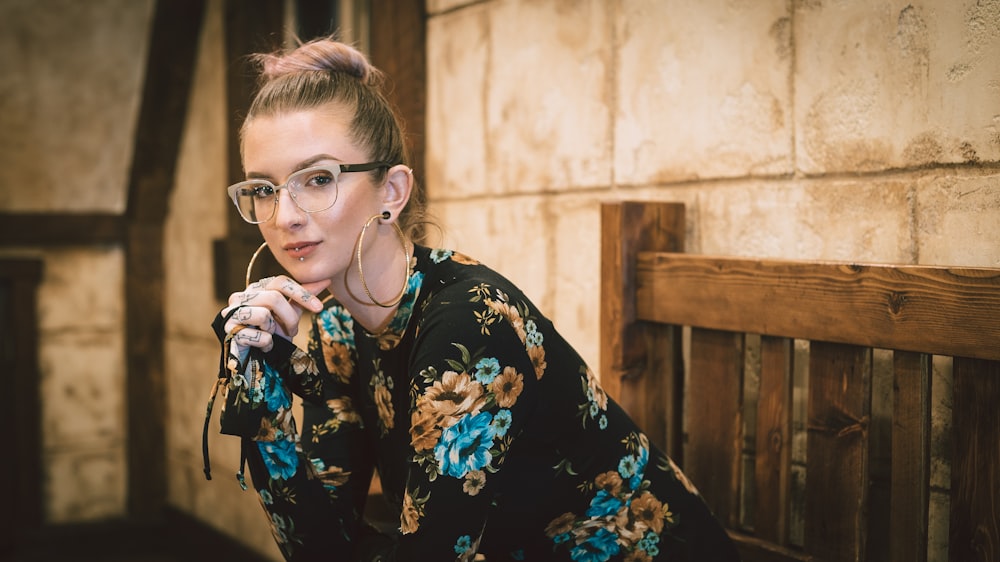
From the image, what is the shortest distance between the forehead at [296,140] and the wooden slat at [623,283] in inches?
22.0

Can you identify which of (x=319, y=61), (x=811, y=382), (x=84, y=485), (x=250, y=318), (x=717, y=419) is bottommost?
(x=84, y=485)

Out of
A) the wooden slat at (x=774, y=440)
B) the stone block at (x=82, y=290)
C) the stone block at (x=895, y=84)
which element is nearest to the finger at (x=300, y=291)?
the wooden slat at (x=774, y=440)

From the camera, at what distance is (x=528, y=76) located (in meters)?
2.29

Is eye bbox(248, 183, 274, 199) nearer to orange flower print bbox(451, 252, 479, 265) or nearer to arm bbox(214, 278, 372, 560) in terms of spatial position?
arm bbox(214, 278, 372, 560)

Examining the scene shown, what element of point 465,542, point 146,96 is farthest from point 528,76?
point 146,96

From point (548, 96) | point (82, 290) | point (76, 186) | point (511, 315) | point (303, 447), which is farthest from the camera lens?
point (82, 290)

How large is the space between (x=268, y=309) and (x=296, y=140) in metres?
0.28

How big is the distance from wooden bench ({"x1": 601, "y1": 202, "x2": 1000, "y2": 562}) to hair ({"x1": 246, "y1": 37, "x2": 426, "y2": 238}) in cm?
49

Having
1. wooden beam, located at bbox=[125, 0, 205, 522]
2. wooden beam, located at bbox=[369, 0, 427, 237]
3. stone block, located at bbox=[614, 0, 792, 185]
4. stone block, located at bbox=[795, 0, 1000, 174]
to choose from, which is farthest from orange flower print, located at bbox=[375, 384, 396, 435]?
wooden beam, located at bbox=[125, 0, 205, 522]

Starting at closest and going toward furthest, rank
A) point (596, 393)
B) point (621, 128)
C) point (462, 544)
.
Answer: point (462, 544) < point (596, 393) < point (621, 128)

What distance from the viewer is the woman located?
1.33 meters

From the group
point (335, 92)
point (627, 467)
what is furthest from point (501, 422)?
point (335, 92)

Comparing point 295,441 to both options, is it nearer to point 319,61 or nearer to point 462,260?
point 462,260

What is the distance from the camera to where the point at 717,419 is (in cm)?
166
